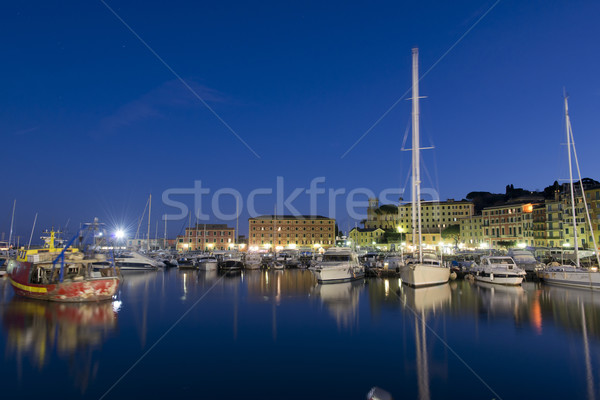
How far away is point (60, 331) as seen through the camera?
61.9ft

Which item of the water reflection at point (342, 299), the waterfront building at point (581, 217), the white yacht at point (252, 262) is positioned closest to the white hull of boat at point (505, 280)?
the water reflection at point (342, 299)

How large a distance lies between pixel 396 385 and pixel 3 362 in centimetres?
1467

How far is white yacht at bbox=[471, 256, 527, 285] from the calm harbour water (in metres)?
8.78

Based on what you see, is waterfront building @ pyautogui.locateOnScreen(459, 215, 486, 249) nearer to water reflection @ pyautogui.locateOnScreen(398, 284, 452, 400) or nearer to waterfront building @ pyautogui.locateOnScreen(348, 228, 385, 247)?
waterfront building @ pyautogui.locateOnScreen(348, 228, 385, 247)

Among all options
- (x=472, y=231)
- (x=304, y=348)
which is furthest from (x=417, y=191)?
(x=472, y=231)

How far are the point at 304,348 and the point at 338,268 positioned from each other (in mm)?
23575

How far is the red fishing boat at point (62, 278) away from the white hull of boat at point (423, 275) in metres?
24.4

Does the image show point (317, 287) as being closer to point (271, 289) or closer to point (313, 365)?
point (271, 289)

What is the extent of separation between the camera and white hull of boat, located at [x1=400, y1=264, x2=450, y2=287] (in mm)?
34219

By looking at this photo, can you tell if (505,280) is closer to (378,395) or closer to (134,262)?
(378,395)

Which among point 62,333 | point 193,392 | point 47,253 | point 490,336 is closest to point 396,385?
point 193,392

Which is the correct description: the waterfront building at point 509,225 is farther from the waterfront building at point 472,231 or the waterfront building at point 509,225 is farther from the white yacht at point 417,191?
the white yacht at point 417,191

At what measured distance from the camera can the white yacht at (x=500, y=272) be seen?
3828 cm

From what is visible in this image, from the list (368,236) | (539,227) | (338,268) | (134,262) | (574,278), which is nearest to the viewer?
(574,278)
